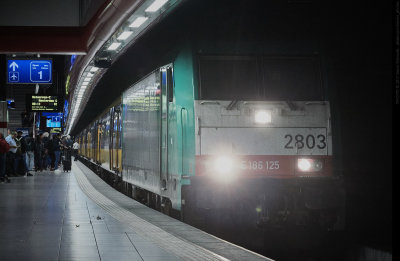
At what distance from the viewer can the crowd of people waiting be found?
2309 centimetres

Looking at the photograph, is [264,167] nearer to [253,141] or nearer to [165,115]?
[253,141]

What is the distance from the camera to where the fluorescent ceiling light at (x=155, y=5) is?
9777mm

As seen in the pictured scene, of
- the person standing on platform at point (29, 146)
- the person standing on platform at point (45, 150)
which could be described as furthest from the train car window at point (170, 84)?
the person standing on platform at point (45, 150)

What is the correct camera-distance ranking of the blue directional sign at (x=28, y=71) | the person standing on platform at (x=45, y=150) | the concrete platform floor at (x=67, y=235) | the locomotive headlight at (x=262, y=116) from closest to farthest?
the concrete platform floor at (x=67, y=235), the locomotive headlight at (x=262, y=116), the blue directional sign at (x=28, y=71), the person standing on platform at (x=45, y=150)

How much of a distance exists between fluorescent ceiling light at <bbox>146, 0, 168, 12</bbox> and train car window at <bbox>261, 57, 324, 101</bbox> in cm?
174

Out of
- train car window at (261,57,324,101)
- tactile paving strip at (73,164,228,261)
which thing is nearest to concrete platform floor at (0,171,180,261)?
tactile paving strip at (73,164,228,261)

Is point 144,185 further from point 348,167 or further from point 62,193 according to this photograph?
point 348,167

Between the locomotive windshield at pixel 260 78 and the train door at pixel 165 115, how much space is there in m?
1.27

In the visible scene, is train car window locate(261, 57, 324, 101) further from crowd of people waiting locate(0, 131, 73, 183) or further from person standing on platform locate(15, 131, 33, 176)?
person standing on platform locate(15, 131, 33, 176)

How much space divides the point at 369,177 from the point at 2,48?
1069 cm

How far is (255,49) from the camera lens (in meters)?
10.0

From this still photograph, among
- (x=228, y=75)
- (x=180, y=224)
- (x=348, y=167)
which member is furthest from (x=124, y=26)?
(x=348, y=167)

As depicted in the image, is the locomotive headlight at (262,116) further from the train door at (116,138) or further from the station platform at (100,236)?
the train door at (116,138)

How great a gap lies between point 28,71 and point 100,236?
50.2 ft
